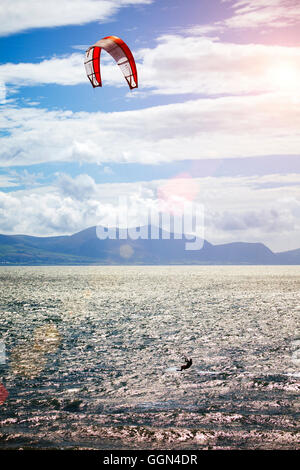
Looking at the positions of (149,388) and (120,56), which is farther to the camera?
(120,56)

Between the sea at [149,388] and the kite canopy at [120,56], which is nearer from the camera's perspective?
the sea at [149,388]

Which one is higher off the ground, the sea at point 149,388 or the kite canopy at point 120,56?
the kite canopy at point 120,56

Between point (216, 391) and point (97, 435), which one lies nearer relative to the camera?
point (97, 435)

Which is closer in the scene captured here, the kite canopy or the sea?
the sea

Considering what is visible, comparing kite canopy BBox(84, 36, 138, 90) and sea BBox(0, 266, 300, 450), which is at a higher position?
kite canopy BBox(84, 36, 138, 90)

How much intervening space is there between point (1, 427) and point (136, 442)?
363cm

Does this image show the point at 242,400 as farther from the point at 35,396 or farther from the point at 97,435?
the point at 35,396

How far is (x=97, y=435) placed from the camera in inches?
445

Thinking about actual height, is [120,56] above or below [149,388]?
above

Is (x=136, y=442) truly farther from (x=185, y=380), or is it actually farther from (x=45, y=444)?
(x=185, y=380)

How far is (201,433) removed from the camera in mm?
11414
